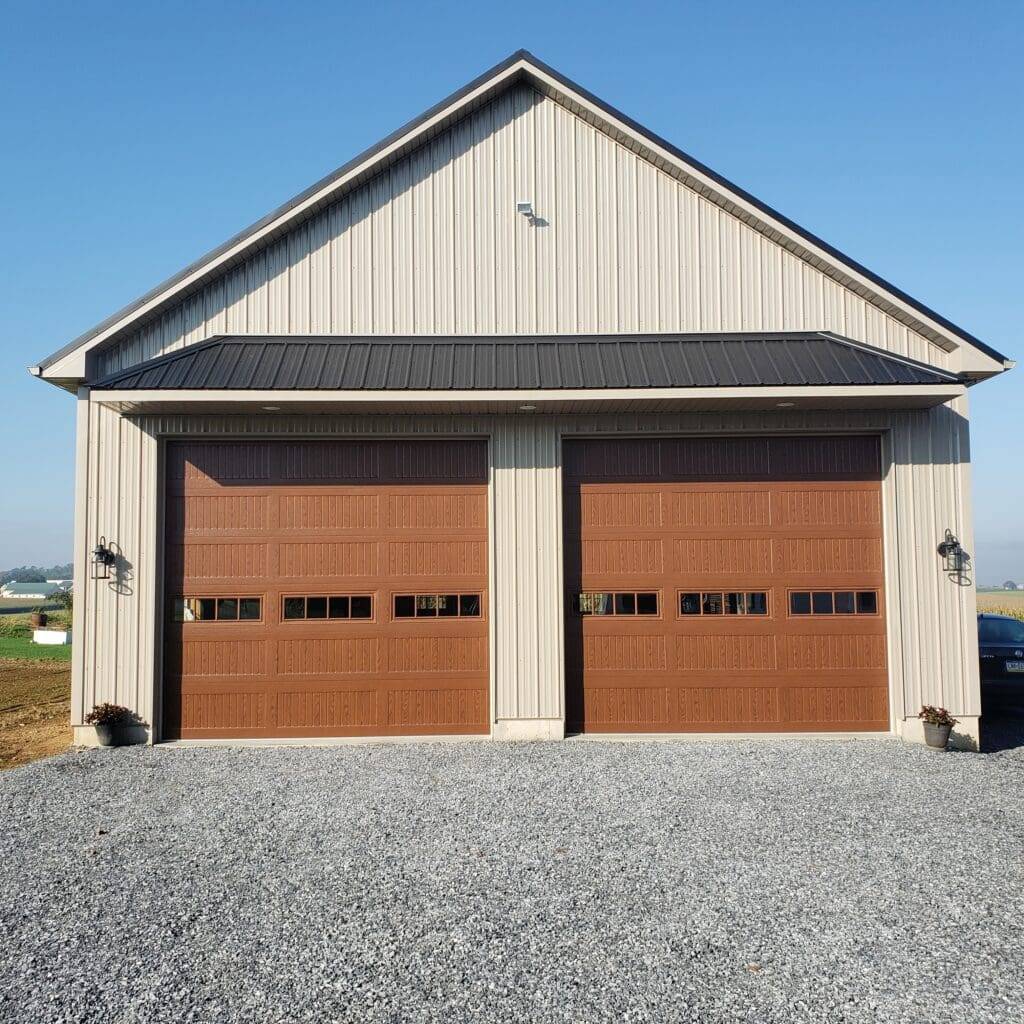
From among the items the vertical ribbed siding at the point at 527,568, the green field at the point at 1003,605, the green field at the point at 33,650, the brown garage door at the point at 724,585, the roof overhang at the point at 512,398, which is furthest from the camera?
the green field at the point at 1003,605

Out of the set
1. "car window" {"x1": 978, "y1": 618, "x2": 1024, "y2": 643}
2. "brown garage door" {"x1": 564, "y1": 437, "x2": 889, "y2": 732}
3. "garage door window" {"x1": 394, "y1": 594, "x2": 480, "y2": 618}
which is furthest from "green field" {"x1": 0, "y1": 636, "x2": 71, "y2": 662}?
"car window" {"x1": 978, "y1": 618, "x2": 1024, "y2": 643}

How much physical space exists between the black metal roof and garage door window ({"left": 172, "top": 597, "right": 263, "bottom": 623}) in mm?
2516

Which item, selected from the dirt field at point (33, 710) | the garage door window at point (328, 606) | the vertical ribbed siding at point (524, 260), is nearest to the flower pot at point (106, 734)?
the dirt field at point (33, 710)

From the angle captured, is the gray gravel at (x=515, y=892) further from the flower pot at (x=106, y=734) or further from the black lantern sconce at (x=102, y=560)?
the black lantern sconce at (x=102, y=560)

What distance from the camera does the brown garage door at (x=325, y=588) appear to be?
888 centimetres

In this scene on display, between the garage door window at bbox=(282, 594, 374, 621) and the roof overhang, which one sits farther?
the garage door window at bbox=(282, 594, 374, 621)

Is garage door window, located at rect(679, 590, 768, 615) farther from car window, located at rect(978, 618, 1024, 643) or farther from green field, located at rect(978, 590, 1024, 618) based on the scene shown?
green field, located at rect(978, 590, 1024, 618)

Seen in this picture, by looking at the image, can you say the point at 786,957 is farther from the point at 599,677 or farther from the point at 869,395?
the point at 869,395

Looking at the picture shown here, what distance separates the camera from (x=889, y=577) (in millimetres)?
8930

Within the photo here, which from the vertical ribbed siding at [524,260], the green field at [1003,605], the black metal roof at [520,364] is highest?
the vertical ribbed siding at [524,260]

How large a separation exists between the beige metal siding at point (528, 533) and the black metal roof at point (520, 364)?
0.68m

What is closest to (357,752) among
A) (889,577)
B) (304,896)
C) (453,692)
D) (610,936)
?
(453,692)

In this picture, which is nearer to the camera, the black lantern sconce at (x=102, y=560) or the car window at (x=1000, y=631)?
the black lantern sconce at (x=102, y=560)

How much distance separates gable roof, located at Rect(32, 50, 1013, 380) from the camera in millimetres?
9016
